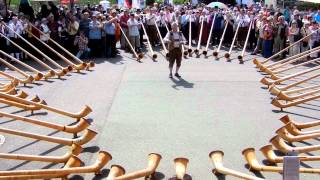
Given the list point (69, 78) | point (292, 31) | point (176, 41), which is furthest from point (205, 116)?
point (292, 31)

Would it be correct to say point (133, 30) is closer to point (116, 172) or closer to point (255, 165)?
point (255, 165)

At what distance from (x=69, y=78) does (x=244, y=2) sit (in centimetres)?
1787

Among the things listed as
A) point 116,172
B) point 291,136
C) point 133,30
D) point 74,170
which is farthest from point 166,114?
point 133,30

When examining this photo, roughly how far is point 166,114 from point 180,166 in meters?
3.33

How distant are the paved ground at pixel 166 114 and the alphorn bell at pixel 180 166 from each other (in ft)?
0.70

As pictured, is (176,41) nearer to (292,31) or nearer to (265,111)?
(265,111)

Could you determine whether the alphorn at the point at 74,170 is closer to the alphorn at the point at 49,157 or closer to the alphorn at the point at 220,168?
the alphorn at the point at 49,157

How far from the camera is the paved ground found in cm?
776

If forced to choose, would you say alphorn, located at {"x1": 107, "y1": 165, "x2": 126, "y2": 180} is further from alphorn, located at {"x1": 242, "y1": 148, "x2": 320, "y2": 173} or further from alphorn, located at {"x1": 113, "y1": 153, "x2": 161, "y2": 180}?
alphorn, located at {"x1": 242, "y1": 148, "x2": 320, "y2": 173}

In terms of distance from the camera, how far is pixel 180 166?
6.81 meters

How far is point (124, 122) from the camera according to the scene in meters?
9.48

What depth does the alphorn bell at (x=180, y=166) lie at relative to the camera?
21.8 feet

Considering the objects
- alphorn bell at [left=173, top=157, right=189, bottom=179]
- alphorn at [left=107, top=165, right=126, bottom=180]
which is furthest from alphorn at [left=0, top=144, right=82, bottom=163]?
alphorn bell at [left=173, top=157, right=189, bottom=179]

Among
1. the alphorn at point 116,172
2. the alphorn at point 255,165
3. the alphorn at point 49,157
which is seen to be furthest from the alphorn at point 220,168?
the alphorn at point 49,157
